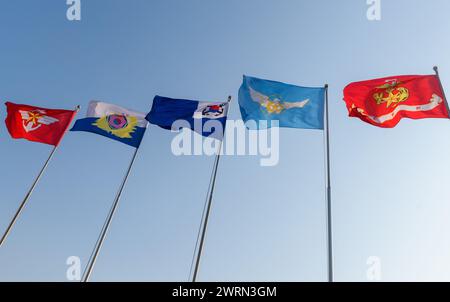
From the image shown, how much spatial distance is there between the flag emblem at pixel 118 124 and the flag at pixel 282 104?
6353mm

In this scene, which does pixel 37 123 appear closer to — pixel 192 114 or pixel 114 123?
pixel 114 123

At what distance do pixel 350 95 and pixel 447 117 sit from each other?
3618 millimetres

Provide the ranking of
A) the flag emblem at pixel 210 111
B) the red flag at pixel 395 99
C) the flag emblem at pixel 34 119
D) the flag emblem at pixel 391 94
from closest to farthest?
the red flag at pixel 395 99, the flag emblem at pixel 391 94, the flag emblem at pixel 210 111, the flag emblem at pixel 34 119

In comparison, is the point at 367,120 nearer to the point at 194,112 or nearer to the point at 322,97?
the point at 322,97

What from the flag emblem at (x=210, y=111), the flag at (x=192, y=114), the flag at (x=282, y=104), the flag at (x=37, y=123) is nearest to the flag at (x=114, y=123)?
the flag at (x=37, y=123)

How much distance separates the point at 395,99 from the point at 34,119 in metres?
17.5

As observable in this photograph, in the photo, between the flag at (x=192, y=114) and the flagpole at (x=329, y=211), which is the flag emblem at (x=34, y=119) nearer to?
the flag at (x=192, y=114)

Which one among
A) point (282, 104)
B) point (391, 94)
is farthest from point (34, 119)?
point (391, 94)

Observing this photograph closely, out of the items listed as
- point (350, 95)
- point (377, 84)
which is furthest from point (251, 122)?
point (377, 84)

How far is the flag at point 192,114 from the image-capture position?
16.5 m
